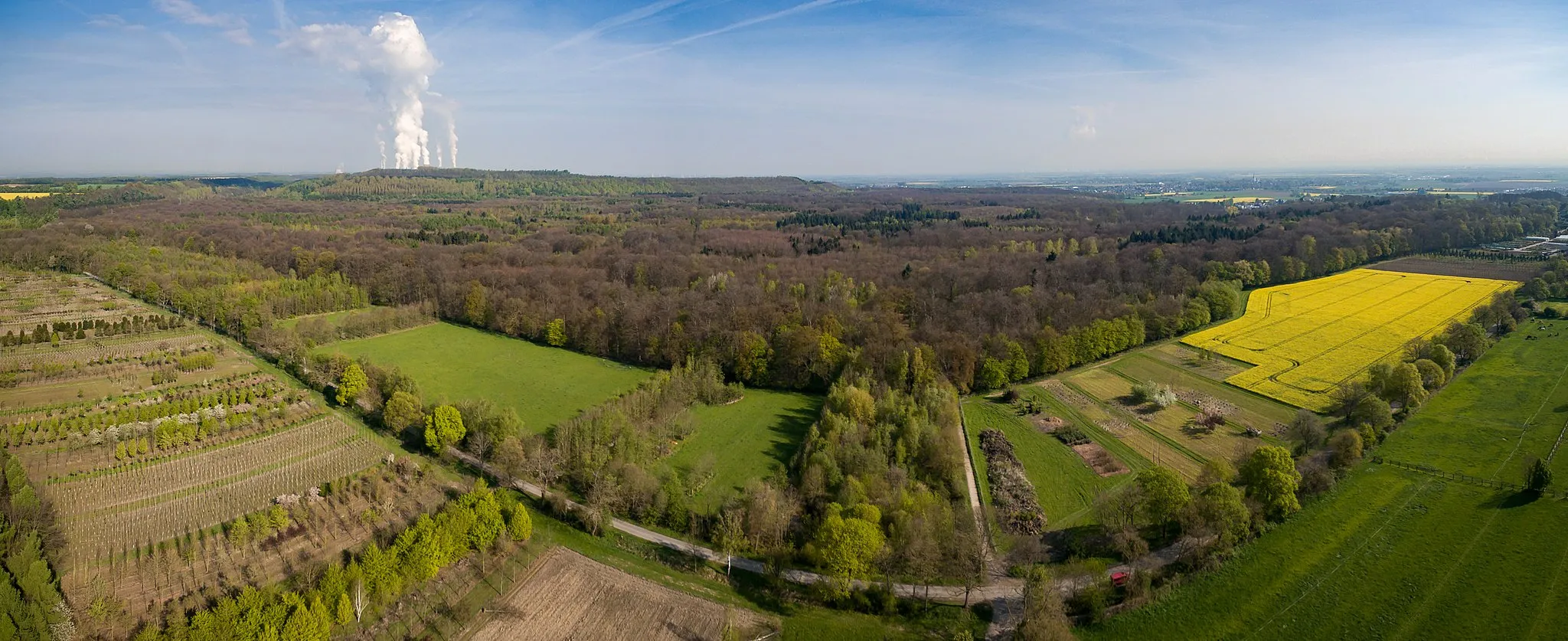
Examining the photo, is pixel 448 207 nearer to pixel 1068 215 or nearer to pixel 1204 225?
pixel 1068 215

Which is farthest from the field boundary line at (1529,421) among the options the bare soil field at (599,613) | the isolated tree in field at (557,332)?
the isolated tree in field at (557,332)

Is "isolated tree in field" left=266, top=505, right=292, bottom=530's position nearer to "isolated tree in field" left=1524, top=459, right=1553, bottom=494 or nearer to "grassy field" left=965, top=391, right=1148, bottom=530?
"grassy field" left=965, top=391, right=1148, bottom=530

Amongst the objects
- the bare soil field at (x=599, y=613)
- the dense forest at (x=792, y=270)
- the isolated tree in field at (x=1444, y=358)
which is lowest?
the bare soil field at (x=599, y=613)

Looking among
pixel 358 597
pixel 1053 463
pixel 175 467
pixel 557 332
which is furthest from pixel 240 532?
pixel 1053 463

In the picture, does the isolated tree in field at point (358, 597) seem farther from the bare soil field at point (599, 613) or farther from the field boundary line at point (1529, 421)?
the field boundary line at point (1529, 421)

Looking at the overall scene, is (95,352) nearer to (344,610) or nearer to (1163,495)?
(344,610)

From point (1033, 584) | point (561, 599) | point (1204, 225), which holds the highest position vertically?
point (1204, 225)

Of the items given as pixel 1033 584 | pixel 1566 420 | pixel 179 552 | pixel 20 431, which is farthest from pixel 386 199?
pixel 1566 420
